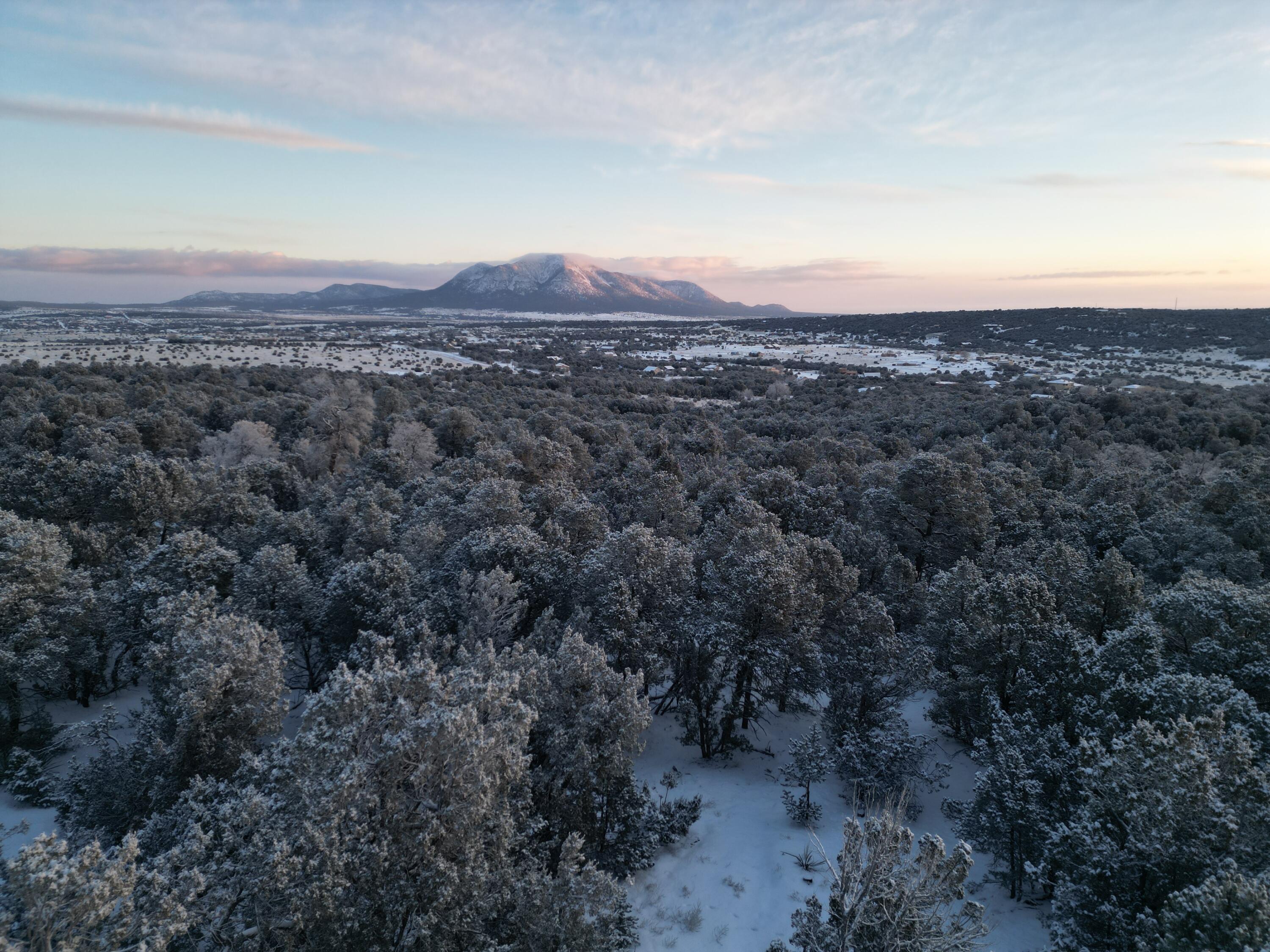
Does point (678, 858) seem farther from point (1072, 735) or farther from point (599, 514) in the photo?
point (599, 514)

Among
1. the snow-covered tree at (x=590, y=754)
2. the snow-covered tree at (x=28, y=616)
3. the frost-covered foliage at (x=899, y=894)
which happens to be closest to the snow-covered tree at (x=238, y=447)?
the snow-covered tree at (x=28, y=616)

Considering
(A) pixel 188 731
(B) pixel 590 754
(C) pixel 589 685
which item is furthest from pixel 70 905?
(C) pixel 589 685

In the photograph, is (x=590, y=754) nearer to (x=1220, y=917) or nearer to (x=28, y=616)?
(x=1220, y=917)

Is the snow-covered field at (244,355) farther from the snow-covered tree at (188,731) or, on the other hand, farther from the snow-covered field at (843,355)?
the snow-covered tree at (188,731)

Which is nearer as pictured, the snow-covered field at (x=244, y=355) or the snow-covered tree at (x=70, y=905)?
the snow-covered tree at (x=70, y=905)

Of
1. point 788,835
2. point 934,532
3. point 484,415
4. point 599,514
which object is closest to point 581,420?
point 484,415

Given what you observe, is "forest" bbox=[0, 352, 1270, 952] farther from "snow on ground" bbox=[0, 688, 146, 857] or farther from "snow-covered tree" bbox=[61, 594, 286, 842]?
"snow on ground" bbox=[0, 688, 146, 857]
